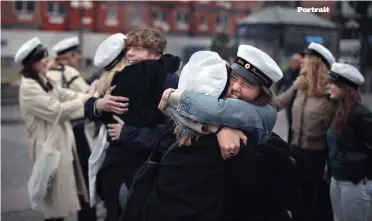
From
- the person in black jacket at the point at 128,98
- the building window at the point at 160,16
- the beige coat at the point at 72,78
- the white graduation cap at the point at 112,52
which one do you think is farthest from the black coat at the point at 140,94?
the building window at the point at 160,16

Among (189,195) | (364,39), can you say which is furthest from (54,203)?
(364,39)

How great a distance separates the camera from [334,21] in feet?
27.7

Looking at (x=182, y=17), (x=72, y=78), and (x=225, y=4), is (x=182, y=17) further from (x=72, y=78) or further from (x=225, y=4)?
(x=72, y=78)

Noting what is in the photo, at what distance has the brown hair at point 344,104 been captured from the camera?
4.25 meters

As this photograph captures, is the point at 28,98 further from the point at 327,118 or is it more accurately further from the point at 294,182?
the point at 294,182

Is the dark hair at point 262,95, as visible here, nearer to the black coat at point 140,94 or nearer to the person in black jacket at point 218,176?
the person in black jacket at point 218,176

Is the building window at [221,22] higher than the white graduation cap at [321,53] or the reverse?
the reverse

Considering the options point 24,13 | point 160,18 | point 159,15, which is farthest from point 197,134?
point 24,13

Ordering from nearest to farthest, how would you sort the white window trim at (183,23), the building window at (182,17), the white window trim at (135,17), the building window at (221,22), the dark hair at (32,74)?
the dark hair at (32,74), the white window trim at (135,17), the building window at (221,22), the building window at (182,17), the white window trim at (183,23)

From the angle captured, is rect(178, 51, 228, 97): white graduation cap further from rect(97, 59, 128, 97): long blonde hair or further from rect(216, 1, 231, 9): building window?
rect(216, 1, 231, 9): building window

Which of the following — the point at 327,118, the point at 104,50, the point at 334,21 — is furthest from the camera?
the point at 334,21

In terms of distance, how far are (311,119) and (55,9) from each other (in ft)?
114

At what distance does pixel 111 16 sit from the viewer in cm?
3750

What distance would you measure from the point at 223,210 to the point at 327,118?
247 cm
